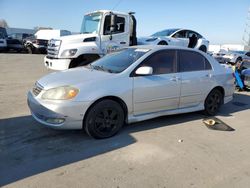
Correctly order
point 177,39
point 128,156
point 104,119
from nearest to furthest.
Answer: point 128,156 → point 104,119 → point 177,39

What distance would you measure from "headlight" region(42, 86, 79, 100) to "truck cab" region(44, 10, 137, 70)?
4358 mm

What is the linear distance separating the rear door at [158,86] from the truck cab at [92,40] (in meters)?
4.10

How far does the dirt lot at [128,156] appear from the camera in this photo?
3.13 m

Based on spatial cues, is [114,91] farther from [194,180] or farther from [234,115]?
[234,115]

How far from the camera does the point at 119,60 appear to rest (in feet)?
16.4

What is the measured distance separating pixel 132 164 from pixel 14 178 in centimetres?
150

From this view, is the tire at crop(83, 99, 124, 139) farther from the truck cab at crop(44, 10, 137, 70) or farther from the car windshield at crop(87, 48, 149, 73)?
the truck cab at crop(44, 10, 137, 70)

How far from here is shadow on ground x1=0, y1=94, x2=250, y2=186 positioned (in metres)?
3.32

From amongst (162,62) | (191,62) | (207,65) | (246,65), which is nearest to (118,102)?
(162,62)

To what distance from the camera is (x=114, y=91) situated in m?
4.25

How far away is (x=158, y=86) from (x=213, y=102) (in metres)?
1.88

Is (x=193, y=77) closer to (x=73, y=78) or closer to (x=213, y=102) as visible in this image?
(x=213, y=102)

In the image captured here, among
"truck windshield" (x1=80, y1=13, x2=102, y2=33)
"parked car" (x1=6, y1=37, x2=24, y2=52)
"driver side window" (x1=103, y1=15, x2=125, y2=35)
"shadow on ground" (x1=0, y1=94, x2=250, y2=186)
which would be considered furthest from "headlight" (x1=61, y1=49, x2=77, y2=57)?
"parked car" (x1=6, y1=37, x2=24, y2=52)

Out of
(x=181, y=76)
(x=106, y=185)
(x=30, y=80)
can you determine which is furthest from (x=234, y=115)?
(x=30, y=80)
